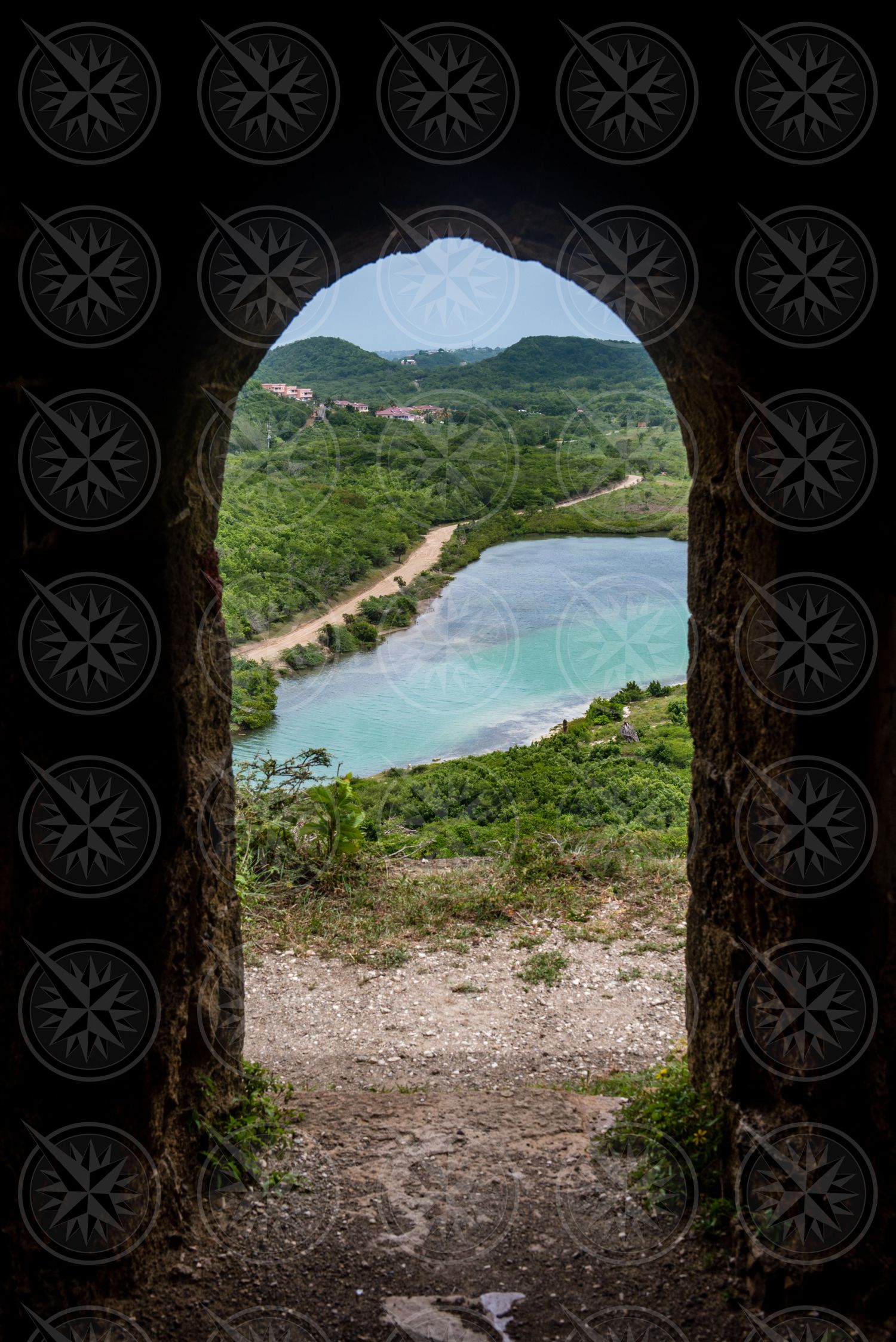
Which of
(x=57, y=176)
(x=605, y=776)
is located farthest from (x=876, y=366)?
(x=605, y=776)

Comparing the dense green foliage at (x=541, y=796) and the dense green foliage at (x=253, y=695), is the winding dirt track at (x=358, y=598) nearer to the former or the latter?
the dense green foliage at (x=253, y=695)
